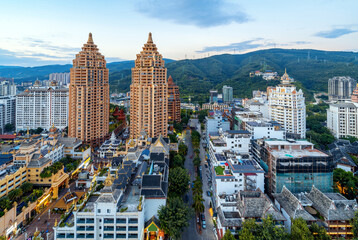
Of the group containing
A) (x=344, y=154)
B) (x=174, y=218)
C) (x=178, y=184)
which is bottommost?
(x=174, y=218)

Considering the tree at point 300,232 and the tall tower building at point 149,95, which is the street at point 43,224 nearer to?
the tall tower building at point 149,95

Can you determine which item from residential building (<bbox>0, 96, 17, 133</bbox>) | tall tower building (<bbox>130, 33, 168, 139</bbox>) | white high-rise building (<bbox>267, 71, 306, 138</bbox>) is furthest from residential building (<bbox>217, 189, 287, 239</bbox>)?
residential building (<bbox>0, 96, 17, 133</bbox>)

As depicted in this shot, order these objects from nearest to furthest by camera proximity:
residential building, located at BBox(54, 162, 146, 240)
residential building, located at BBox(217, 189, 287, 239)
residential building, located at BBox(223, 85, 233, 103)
Result: residential building, located at BBox(54, 162, 146, 240) < residential building, located at BBox(217, 189, 287, 239) < residential building, located at BBox(223, 85, 233, 103)

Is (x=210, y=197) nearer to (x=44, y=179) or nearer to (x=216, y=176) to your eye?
(x=216, y=176)

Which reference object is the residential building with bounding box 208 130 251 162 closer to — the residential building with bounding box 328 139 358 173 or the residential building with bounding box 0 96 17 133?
the residential building with bounding box 328 139 358 173

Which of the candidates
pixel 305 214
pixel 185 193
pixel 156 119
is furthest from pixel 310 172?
pixel 156 119

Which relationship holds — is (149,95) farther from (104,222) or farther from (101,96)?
(104,222)

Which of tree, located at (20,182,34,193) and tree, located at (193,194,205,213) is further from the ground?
tree, located at (20,182,34,193)

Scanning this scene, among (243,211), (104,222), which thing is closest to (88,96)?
(104,222)
